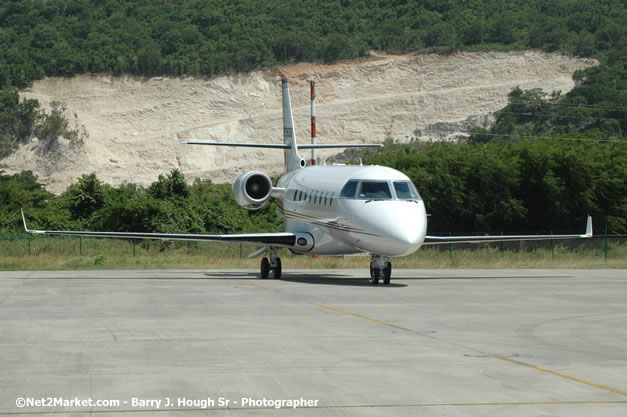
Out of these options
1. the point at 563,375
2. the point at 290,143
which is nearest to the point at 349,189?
the point at 290,143

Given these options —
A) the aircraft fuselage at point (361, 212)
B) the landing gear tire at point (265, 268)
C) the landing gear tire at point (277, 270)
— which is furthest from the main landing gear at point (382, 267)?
the landing gear tire at point (265, 268)

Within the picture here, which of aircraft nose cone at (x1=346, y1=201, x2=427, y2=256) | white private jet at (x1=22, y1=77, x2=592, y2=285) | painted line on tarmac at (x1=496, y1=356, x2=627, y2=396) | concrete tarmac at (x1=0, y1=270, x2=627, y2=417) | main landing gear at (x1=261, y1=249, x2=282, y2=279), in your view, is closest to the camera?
concrete tarmac at (x1=0, y1=270, x2=627, y2=417)

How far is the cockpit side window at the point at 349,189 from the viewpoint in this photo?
24203 mm

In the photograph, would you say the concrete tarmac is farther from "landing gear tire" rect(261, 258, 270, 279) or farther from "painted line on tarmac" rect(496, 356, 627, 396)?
"landing gear tire" rect(261, 258, 270, 279)

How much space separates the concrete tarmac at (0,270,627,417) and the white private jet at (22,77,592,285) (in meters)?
2.22

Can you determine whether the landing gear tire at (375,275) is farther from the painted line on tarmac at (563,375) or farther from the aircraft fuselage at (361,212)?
the painted line on tarmac at (563,375)

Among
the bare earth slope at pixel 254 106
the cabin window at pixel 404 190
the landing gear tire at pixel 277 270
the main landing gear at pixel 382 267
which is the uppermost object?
the bare earth slope at pixel 254 106

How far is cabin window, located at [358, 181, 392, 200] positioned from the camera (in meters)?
23.5

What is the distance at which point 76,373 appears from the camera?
9273 mm

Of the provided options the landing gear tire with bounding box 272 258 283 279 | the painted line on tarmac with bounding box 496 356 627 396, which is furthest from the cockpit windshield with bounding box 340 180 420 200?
the painted line on tarmac with bounding box 496 356 627 396

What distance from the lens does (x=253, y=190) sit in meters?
30.3

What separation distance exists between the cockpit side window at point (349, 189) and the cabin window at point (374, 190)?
8.8 inches

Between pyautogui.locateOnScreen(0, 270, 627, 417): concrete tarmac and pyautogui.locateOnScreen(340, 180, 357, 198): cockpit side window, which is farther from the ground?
pyautogui.locateOnScreen(340, 180, 357, 198): cockpit side window

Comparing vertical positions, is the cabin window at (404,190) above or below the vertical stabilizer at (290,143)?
below
